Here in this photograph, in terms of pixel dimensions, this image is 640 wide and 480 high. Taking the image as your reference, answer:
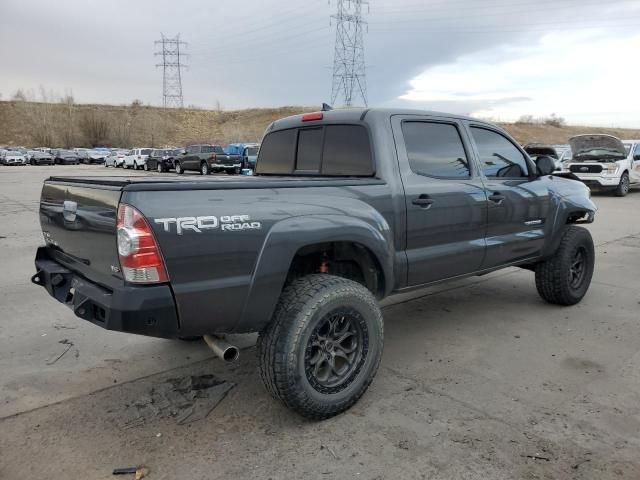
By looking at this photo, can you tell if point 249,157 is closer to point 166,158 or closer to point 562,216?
point 166,158

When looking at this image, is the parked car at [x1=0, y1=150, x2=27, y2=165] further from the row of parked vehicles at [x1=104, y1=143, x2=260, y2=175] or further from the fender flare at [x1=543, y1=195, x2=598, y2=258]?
the fender flare at [x1=543, y1=195, x2=598, y2=258]

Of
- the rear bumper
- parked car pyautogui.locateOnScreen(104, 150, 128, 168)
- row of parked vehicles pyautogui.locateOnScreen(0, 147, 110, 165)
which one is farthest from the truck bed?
row of parked vehicles pyautogui.locateOnScreen(0, 147, 110, 165)

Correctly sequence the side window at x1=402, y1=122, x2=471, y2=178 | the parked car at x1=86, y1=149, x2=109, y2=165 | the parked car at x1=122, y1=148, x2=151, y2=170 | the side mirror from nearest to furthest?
1. the side window at x1=402, y1=122, x2=471, y2=178
2. the side mirror
3. the parked car at x1=122, y1=148, x2=151, y2=170
4. the parked car at x1=86, y1=149, x2=109, y2=165

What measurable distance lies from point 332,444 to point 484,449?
32.3 inches

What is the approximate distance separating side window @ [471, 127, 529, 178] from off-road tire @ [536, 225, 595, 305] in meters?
0.88

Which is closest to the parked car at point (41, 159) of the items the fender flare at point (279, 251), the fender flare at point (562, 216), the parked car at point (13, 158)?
the parked car at point (13, 158)

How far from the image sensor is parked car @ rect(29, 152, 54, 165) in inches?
1889

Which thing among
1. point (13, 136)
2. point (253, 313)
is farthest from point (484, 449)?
point (13, 136)

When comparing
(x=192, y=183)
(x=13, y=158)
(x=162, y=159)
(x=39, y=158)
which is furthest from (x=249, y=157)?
(x=13, y=158)

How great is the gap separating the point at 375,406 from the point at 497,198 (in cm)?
207

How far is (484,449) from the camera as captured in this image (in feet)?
9.17

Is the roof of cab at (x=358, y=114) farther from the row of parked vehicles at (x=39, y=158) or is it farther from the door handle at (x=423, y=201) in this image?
the row of parked vehicles at (x=39, y=158)

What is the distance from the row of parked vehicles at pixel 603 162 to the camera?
52.8 feet

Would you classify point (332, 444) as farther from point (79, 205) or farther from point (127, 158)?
point (127, 158)
